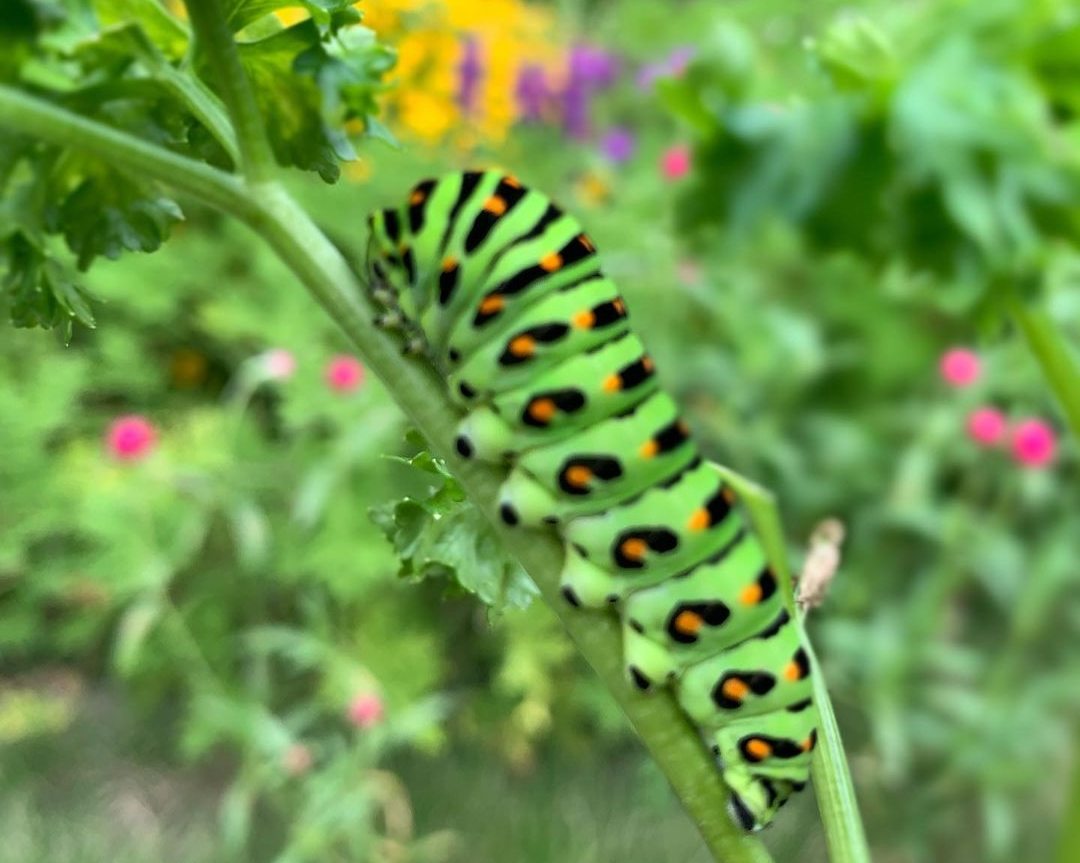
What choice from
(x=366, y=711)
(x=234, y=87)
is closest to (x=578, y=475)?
(x=234, y=87)

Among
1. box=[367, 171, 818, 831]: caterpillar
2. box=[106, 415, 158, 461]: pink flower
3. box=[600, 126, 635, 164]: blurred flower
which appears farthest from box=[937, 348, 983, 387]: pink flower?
box=[367, 171, 818, 831]: caterpillar

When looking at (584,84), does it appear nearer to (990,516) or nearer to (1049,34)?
(990,516)

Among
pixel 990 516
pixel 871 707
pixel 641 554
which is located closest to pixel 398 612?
pixel 871 707

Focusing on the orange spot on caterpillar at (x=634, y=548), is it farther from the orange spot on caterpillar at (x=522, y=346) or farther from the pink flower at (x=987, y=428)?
the pink flower at (x=987, y=428)

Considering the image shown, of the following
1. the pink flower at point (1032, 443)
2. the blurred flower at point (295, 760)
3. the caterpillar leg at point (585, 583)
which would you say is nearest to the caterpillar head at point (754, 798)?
the caterpillar leg at point (585, 583)

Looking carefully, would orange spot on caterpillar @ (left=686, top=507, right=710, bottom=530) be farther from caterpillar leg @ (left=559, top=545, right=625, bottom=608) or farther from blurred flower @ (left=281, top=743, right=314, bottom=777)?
blurred flower @ (left=281, top=743, right=314, bottom=777)

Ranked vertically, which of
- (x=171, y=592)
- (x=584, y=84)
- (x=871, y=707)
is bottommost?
(x=871, y=707)

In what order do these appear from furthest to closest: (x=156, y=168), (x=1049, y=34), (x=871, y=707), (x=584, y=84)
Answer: (x=584, y=84), (x=871, y=707), (x=1049, y=34), (x=156, y=168)

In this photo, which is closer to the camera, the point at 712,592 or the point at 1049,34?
the point at 712,592
